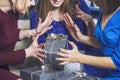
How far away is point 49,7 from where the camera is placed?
1.47 metres

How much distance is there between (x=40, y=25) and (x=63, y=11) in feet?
0.61

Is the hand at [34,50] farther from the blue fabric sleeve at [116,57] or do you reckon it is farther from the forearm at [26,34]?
the blue fabric sleeve at [116,57]

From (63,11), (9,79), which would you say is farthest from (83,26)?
(9,79)

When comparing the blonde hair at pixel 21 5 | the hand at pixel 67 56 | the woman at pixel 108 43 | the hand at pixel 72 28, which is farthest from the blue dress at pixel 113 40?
the blonde hair at pixel 21 5

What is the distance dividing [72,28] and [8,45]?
331mm

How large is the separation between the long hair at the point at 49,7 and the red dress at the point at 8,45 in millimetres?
235

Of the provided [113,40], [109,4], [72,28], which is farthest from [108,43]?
[72,28]

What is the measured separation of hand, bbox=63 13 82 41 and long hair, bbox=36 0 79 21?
60mm

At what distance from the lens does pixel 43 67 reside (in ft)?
3.94

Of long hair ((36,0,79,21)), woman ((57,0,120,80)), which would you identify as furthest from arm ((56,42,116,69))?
long hair ((36,0,79,21))

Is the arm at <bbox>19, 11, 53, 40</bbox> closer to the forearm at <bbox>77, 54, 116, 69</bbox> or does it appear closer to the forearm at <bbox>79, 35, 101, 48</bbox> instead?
the forearm at <bbox>79, 35, 101, 48</bbox>

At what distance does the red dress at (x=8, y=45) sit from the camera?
3.80ft

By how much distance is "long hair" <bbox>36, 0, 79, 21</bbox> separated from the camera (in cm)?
146

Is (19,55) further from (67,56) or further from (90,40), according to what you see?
(90,40)
